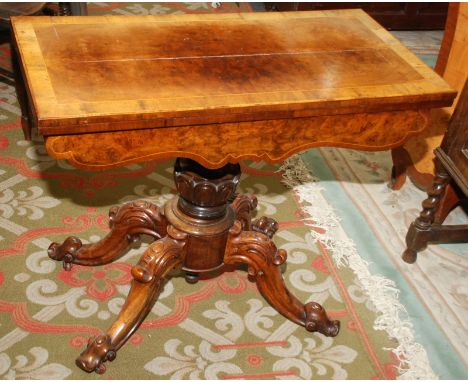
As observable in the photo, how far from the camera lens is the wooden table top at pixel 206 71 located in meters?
1.34

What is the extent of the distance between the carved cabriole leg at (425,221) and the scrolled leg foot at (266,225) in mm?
513

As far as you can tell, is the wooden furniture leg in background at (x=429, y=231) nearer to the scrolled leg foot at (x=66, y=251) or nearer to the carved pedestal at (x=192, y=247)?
the carved pedestal at (x=192, y=247)

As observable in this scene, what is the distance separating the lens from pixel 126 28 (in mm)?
1668

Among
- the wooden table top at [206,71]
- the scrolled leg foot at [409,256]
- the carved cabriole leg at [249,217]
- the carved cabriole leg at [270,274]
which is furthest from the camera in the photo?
the scrolled leg foot at [409,256]

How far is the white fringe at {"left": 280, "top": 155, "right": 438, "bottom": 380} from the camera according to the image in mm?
1879

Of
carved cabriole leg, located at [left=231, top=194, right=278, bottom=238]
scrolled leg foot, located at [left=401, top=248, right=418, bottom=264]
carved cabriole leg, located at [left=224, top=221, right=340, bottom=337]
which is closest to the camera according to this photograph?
carved cabriole leg, located at [left=224, top=221, right=340, bottom=337]

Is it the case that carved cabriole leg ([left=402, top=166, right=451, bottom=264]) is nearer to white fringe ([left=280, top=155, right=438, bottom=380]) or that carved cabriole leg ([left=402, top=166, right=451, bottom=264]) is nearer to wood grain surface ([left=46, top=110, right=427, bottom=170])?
white fringe ([left=280, top=155, right=438, bottom=380])

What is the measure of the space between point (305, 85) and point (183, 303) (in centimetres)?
88

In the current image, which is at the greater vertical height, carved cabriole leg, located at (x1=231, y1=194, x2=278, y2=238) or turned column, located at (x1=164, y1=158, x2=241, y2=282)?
turned column, located at (x1=164, y1=158, x2=241, y2=282)

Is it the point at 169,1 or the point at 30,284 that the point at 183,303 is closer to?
the point at 30,284

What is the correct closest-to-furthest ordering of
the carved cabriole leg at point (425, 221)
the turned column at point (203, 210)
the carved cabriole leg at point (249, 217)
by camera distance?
1. the turned column at point (203, 210)
2. the carved cabriole leg at point (249, 217)
3. the carved cabriole leg at point (425, 221)

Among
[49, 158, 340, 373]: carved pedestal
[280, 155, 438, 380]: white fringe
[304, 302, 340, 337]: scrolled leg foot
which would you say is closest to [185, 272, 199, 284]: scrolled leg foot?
[49, 158, 340, 373]: carved pedestal

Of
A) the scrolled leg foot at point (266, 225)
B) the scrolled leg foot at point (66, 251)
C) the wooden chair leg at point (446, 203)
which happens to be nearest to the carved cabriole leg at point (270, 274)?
the scrolled leg foot at point (266, 225)

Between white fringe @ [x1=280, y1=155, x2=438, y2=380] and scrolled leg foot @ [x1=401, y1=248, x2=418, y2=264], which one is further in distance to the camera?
scrolled leg foot @ [x1=401, y1=248, x2=418, y2=264]
